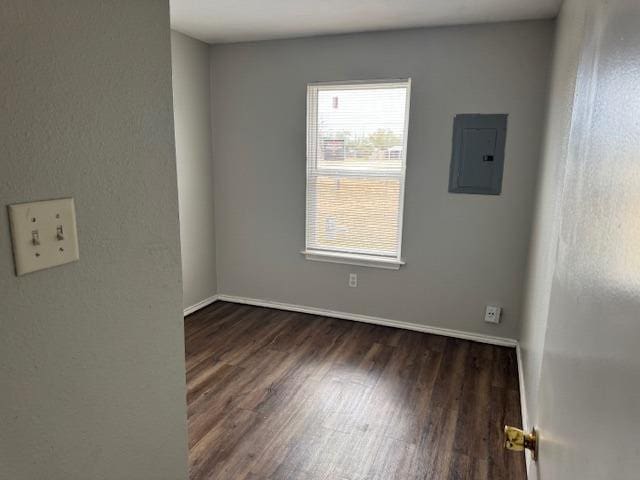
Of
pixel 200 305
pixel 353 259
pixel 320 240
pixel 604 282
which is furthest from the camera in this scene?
pixel 200 305

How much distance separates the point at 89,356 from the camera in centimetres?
92

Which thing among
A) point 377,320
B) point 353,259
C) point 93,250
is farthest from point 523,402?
point 93,250

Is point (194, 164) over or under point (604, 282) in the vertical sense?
over

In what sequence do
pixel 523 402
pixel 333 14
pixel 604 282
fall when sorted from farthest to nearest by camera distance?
pixel 333 14, pixel 523 402, pixel 604 282

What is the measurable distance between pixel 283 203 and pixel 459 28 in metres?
1.95

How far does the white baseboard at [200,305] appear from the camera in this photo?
12.9ft

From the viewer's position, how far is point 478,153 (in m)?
3.23

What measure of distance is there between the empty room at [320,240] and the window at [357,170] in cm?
2

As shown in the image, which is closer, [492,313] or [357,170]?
[492,313]

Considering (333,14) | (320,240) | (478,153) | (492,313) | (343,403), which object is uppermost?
(333,14)

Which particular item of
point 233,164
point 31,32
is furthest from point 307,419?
point 233,164

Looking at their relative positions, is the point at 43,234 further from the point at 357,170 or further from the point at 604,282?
the point at 357,170

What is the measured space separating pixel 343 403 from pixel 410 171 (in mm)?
1829

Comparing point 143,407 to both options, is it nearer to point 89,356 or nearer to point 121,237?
point 89,356
